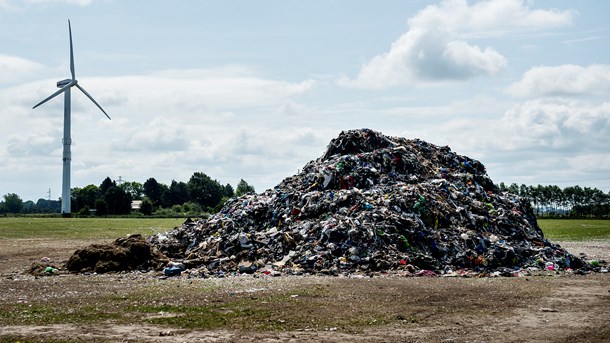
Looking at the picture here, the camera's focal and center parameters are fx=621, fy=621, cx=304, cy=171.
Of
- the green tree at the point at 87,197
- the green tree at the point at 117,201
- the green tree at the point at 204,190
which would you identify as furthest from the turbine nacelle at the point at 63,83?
the green tree at the point at 204,190

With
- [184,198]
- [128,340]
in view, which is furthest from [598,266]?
[184,198]

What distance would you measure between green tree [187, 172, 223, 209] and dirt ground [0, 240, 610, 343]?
103442mm

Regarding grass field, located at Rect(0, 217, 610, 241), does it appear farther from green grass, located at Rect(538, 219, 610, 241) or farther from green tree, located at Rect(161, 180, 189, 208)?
green tree, located at Rect(161, 180, 189, 208)

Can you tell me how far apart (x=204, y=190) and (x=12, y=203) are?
6744cm

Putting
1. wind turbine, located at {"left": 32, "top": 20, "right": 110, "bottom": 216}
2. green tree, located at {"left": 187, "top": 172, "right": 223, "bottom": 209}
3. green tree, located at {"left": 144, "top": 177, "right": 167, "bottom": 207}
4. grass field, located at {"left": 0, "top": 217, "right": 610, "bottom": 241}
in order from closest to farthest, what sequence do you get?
1. grass field, located at {"left": 0, "top": 217, "right": 610, "bottom": 241}
2. wind turbine, located at {"left": 32, "top": 20, "right": 110, "bottom": 216}
3. green tree, located at {"left": 187, "top": 172, "right": 223, "bottom": 209}
4. green tree, located at {"left": 144, "top": 177, "right": 167, "bottom": 207}

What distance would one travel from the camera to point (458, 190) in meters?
22.1

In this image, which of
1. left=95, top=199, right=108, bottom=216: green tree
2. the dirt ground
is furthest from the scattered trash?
left=95, top=199, right=108, bottom=216: green tree

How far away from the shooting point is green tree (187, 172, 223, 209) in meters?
120

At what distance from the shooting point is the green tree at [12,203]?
157125 millimetres

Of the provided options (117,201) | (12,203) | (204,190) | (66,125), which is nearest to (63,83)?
(66,125)

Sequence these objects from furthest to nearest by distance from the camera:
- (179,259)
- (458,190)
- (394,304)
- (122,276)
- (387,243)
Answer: (458,190)
(179,259)
(387,243)
(122,276)
(394,304)

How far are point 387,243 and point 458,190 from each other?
5.04 meters

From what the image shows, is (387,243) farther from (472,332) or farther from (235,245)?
(472,332)

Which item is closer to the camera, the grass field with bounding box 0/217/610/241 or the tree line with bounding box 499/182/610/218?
the grass field with bounding box 0/217/610/241
